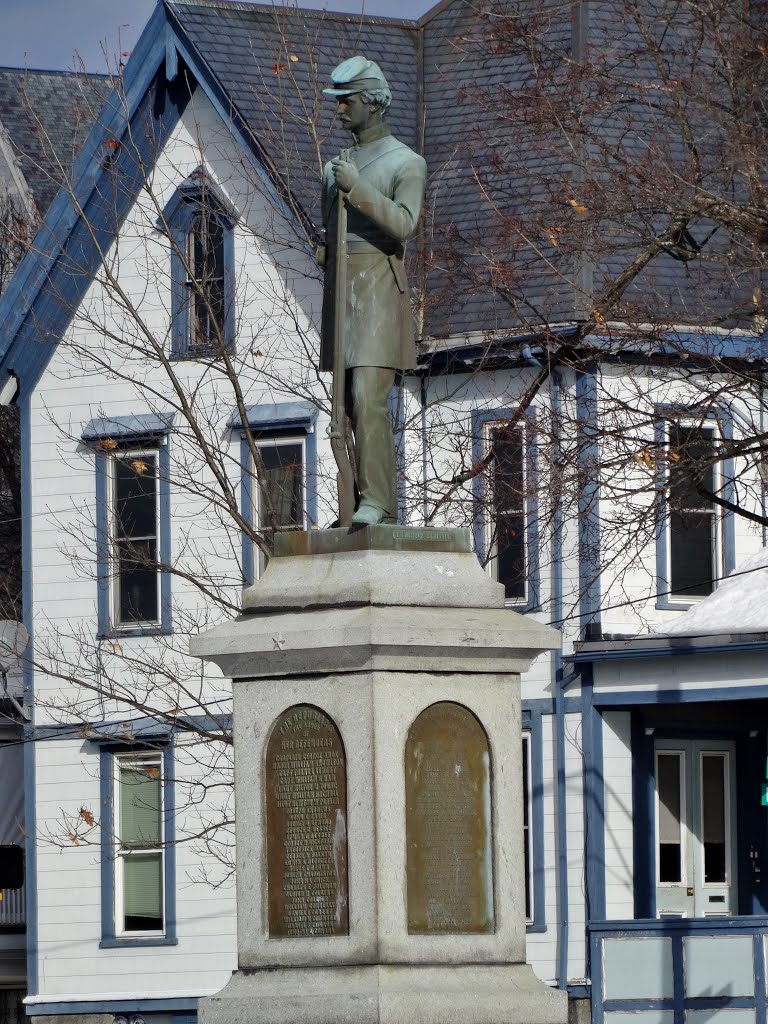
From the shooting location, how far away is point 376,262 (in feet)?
37.9

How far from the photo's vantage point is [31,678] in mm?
26344

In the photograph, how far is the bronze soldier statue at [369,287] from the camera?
11.5 m

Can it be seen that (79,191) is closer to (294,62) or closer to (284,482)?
(294,62)

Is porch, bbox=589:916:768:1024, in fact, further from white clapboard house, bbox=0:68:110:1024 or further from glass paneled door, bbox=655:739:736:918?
white clapboard house, bbox=0:68:110:1024

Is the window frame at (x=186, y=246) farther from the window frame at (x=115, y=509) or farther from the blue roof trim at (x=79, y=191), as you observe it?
the window frame at (x=115, y=509)

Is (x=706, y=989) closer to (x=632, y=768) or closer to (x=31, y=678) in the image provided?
(x=632, y=768)

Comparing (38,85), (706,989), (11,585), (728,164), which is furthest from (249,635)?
(38,85)

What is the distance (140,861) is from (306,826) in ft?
49.4

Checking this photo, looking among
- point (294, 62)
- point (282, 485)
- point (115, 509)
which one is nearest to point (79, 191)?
point (294, 62)

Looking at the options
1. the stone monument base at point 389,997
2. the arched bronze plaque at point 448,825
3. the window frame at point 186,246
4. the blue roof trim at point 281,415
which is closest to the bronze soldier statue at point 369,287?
the arched bronze plaque at point 448,825

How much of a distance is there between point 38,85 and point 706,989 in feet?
71.1

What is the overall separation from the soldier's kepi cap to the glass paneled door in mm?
14445

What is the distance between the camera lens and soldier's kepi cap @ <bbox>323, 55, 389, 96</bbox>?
1149 centimetres

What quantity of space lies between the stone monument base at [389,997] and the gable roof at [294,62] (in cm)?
1262
